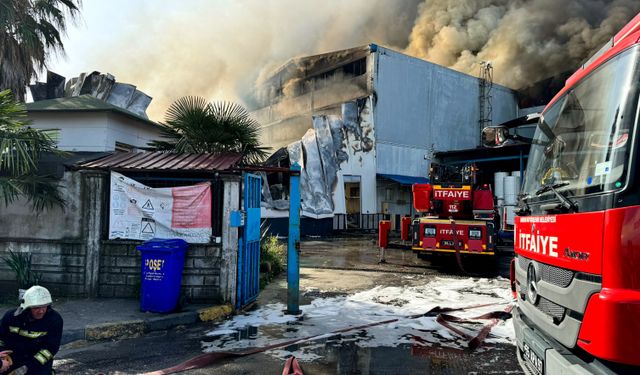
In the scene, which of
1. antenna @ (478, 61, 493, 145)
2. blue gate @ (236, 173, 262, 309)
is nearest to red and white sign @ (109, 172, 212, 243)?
blue gate @ (236, 173, 262, 309)

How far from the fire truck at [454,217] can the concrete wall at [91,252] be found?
5985 millimetres

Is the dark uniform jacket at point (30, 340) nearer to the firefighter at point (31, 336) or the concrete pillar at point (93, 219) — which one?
the firefighter at point (31, 336)

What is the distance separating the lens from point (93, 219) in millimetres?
6723

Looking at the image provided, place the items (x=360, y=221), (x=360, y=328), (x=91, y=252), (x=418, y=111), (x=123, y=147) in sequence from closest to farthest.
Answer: (x=360, y=328) → (x=91, y=252) → (x=123, y=147) → (x=360, y=221) → (x=418, y=111)

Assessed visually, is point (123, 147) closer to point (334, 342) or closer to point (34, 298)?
point (334, 342)

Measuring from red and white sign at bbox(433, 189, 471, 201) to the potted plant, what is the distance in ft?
29.4

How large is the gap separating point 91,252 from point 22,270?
1025 mm

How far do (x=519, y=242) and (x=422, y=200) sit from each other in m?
8.02

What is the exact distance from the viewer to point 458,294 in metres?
7.95

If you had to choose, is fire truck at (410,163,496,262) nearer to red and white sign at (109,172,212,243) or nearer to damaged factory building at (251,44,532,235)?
red and white sign at (109,172,212,243)

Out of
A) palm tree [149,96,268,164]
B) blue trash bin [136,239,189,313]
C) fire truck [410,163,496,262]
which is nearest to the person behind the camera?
blue trash bin [136,239,189,313]

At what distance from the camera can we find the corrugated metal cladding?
660cm

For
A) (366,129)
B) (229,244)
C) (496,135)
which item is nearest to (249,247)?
(229,244)

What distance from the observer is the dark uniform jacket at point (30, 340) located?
2.95m
